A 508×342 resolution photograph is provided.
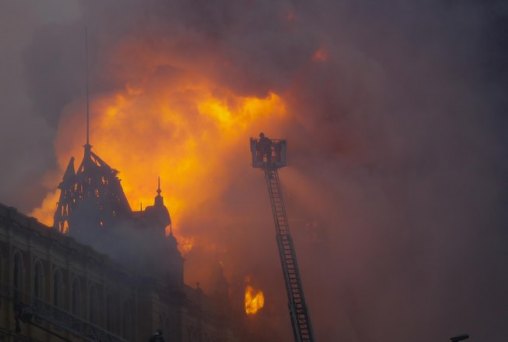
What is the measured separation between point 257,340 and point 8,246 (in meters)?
37.8

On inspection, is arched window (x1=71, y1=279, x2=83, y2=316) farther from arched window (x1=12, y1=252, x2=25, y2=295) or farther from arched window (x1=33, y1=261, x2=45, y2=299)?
arched window (x1=12, y1=252, x2=25, y2=295)

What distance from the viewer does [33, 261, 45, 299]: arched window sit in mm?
55500

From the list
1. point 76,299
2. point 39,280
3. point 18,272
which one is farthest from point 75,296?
point 18,272

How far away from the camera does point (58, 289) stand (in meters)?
58.3

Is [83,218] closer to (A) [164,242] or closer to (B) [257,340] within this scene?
(A) [164,242]

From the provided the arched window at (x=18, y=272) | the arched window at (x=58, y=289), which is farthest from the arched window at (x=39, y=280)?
the arched window at (x=58, y=289)

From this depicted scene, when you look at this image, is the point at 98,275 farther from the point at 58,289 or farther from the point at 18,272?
the point at 18,272

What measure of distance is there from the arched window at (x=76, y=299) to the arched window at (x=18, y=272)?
6.51m

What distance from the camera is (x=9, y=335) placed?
50.6 metres

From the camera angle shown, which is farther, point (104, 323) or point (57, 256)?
point (104, 323)

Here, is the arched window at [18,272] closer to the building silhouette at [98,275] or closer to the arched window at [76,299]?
the building silhouette at [98,275]

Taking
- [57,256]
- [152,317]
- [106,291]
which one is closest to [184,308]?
[152,317]

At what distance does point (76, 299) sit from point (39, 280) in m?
4.90

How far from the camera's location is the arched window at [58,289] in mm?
57844
